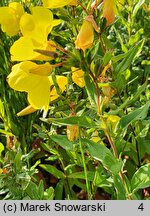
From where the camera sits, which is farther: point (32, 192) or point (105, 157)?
point (32, 192)

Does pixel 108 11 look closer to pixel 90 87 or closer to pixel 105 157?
pixel 90 87

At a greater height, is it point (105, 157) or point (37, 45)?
point (37, 45)

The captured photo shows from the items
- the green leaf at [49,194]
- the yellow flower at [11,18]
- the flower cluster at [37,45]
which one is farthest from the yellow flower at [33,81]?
the green leaf at [49,194]

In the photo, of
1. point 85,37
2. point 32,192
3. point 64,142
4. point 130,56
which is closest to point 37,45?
point 85,37

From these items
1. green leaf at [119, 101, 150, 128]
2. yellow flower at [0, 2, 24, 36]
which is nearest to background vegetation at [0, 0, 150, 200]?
green leaf at [119, 101, 150, 128]

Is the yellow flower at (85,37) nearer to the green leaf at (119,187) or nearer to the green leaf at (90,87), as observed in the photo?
the green leaf at (90,87)
